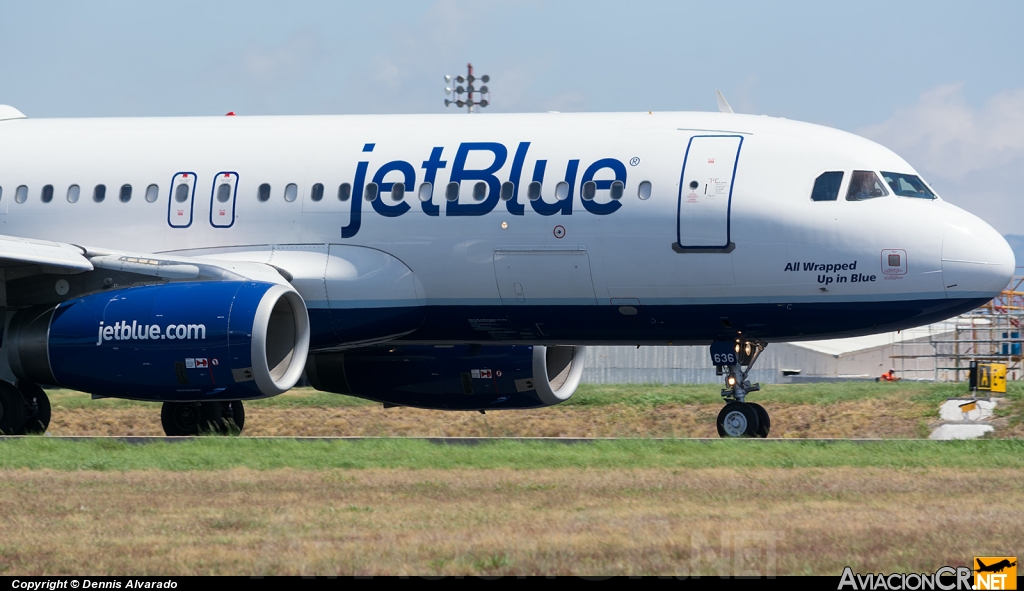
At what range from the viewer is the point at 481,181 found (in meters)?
18.0

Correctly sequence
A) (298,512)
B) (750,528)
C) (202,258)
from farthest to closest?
1. (202,258)
2. (298,512)
3. (750,528)

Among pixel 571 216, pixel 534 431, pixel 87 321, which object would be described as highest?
pixel 571 216

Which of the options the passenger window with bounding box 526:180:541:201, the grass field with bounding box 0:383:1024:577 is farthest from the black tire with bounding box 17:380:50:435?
the passenger window with bounding box 526:180:541:201

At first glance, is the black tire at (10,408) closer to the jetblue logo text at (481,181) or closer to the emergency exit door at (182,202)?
the emergency exit door at (182,202)

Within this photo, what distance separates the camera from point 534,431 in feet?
85.1

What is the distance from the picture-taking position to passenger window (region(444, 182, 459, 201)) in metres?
18.1

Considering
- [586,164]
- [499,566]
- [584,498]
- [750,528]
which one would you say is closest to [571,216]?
[586,164]

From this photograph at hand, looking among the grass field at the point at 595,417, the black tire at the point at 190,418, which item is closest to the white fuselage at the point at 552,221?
the black tire at the point at 190,418

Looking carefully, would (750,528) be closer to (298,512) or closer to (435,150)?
(298,512)

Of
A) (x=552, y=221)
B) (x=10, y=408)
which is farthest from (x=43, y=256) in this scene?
(x=552, y=221)

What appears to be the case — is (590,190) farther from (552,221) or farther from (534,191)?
(534,191)

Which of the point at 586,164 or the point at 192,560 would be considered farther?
the point at 586,164

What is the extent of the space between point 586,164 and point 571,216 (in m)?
0.71

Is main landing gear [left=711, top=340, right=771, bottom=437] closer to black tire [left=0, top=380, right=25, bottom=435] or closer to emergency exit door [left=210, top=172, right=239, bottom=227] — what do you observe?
emergency exit door [left=210, top=172, right=239, bottom=227]
